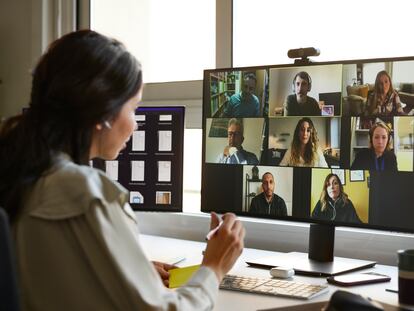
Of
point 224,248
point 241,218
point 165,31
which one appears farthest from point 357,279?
point 165,31

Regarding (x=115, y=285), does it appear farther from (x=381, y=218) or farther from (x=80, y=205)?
(x=381, y=218)

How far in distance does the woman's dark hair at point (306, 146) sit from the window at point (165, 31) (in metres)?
0.89

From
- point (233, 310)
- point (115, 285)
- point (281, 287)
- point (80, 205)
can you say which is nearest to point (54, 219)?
point (80, 205)

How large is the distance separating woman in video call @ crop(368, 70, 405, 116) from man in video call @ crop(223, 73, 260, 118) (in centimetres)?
33

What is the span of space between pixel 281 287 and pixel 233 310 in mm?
211

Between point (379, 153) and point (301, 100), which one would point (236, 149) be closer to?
point (301, 100)

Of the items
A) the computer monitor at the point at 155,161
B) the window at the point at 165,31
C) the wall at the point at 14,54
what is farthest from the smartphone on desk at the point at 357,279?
the wall at the point at 14,54

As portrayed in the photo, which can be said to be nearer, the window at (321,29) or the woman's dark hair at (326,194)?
the woman's dark hair at (326,194)

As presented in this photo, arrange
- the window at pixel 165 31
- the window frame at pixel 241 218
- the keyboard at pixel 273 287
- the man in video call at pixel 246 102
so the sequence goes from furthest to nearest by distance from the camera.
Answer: the window at pixel 165 31
the window frame at pixel 241 218
the man in video call at pixel 246 102
the keyboard at pixel 273 287

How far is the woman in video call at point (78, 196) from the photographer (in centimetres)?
109

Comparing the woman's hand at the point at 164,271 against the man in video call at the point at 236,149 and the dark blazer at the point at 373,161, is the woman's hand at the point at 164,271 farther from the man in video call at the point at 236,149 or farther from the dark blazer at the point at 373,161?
the dark blazer at the point at 373,161

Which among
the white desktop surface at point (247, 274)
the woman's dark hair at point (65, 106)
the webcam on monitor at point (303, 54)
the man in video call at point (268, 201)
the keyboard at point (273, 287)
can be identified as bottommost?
the white desktop surface at point (247, 274)

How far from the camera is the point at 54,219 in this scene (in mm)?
1093

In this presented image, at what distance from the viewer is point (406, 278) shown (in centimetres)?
143
